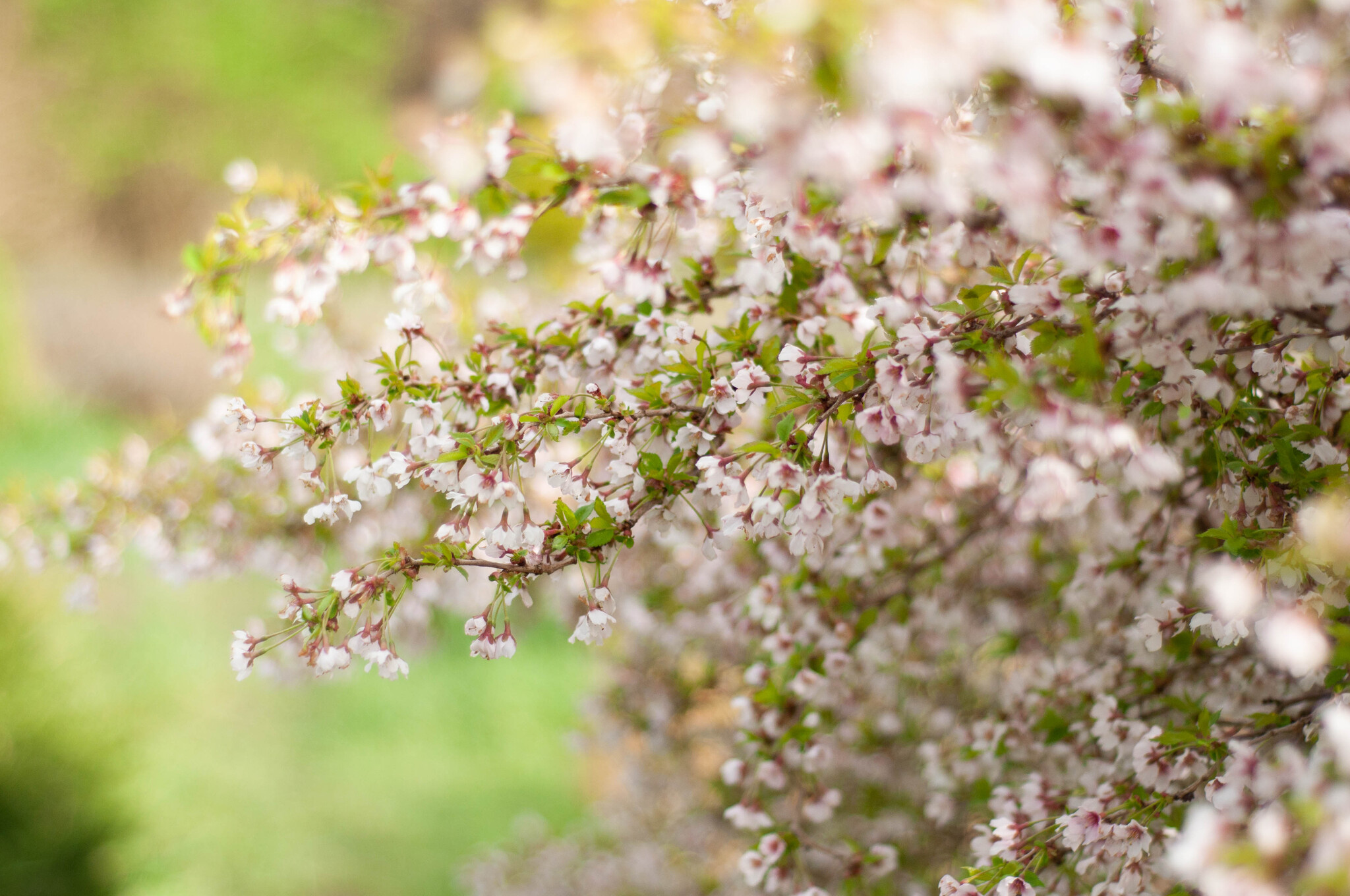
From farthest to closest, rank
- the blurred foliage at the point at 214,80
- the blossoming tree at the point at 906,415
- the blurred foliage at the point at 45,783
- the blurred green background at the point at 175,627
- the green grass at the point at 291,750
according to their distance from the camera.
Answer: the blurred foliage at the point at 214,80
the green grass at the point at 291,750
the blurred green background at the point at 175,627
the blurred foliage at the point at 45,783
the blossoming tree at the point at 906,415

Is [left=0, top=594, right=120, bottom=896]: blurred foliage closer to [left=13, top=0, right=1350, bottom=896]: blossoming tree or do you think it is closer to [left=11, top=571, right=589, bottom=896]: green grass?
[left=11, top=571, right=589, bottom=896]: green grass

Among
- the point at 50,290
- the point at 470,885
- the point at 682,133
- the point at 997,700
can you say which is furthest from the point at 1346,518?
the point at 50,290

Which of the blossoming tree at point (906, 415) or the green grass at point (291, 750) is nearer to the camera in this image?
the blossoming tree at point (906, 415)

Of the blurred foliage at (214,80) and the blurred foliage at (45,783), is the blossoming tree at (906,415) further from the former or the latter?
the blurred foliage at (214,80)

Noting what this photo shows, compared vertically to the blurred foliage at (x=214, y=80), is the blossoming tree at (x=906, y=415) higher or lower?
lower

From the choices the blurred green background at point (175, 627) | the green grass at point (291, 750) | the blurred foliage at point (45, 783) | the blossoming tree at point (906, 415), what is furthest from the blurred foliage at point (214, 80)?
the blossoming tree at point (906, 415)

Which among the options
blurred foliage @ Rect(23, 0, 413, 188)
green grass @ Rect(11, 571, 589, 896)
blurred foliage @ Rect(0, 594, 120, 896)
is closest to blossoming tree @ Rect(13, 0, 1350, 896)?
blurred foliage @ Rect(0, 594, 120, 896)

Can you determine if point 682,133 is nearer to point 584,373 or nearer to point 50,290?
point 584,373
